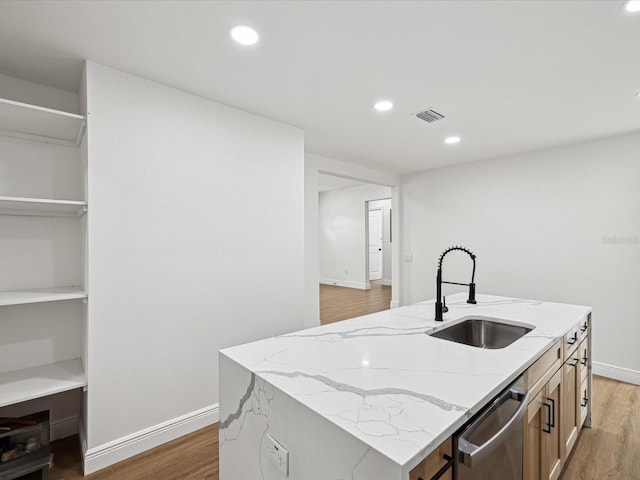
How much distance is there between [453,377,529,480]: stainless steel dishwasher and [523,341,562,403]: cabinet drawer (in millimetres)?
112

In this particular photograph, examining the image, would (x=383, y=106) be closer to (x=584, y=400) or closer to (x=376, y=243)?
(x=584, y=400)

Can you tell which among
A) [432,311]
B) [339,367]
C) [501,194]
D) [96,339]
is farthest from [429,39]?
[501,194]

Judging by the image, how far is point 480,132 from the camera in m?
3.26

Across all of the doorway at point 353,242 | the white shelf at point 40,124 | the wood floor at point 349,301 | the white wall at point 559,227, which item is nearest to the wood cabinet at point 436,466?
the white shelf at point 40,124

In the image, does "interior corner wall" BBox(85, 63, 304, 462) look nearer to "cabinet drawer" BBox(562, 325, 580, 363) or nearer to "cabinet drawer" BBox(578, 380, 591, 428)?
"cabinet drawer" BBox(562, 325, 580, 363)

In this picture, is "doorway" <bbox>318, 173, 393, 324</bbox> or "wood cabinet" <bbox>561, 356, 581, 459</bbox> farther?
"doorway" <bbox>318, 173, 393, 324</bbox>

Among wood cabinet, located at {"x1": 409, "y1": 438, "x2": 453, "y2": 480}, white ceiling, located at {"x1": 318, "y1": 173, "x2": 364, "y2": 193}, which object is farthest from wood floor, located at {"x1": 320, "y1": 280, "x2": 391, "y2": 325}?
wood cabinet, located at {"x1": 409, "y1": 438, "x2": 453, "y2": 480}

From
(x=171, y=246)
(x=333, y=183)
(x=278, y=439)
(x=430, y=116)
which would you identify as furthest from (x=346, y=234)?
(x=278, y=439)

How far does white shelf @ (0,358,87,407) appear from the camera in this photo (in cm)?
170

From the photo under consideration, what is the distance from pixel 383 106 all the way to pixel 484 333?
6.20ft

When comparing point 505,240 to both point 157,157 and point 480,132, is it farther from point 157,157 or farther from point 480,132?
point 157,157

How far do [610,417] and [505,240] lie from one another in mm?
2138

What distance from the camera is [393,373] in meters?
1.16

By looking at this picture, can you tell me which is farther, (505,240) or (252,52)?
(505,240)
